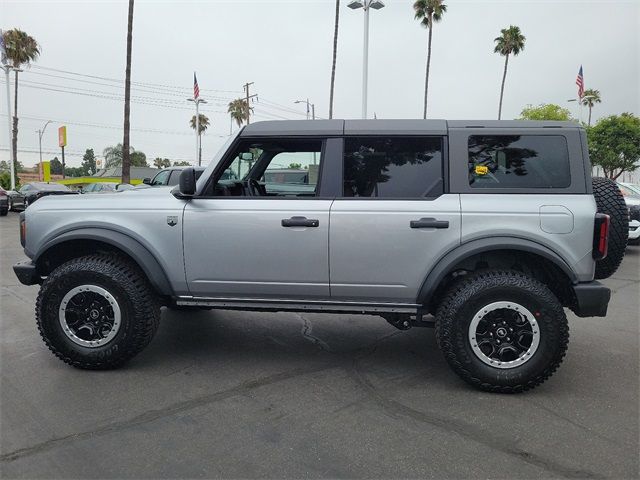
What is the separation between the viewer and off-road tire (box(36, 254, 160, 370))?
372 cm

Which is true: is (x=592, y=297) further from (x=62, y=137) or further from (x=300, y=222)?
(x=62, y=137)

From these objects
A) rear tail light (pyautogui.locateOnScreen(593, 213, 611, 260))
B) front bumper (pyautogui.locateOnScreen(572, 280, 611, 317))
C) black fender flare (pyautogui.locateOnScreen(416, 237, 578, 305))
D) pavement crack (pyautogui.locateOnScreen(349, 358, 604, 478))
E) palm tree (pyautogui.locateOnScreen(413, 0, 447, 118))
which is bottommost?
pavement crack (pyautogui.locateOnScreen(349, 358, 604, 478))

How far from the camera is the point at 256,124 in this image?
393 centimetres

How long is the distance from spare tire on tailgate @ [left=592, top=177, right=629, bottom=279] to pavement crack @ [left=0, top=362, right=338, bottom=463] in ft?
7.52

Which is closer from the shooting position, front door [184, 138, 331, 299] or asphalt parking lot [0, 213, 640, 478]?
asphalt parking lot [0, 213, 640, 478]

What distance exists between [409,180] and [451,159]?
339 millimetres

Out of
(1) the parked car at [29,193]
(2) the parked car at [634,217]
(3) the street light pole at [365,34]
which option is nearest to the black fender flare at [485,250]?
(2) the parked car at [634,217]

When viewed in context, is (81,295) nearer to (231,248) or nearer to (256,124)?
(231,248)

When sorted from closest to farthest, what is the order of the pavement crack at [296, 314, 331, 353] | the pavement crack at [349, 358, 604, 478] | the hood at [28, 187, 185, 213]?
the pavement crack at [349, 358, 604, 478]
the hood at [28, 187, 185, 213]
the pavement crack at [296, 314, 331, 353]

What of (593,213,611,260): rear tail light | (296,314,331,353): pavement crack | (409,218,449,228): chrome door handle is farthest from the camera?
(296,314,331,353): pavement crack

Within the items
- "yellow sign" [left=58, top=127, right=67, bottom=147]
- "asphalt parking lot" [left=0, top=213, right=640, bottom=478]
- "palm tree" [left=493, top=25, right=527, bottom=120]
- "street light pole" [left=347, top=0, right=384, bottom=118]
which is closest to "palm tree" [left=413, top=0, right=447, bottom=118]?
"palm tree" [left=493, top=25, right=527, bottom=120]

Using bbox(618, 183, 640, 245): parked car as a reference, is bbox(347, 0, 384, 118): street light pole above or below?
above

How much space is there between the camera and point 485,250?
3.46 metres

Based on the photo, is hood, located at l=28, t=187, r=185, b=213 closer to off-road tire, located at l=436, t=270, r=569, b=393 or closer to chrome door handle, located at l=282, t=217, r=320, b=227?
chrome door handle, located at l=282, t=217, r=320, b=227
